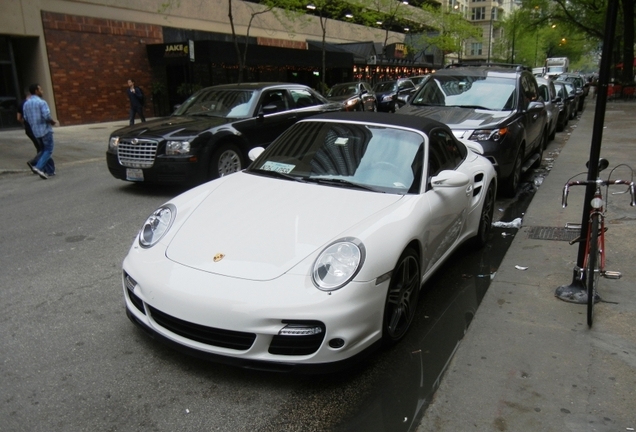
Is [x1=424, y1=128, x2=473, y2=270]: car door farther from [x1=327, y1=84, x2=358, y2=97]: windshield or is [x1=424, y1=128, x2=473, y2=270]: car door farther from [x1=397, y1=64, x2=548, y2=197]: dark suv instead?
[x1=327, y1=84, x2=358, y2=97]: windshield

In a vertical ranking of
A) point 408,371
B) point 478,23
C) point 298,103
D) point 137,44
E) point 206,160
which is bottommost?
point 408,371

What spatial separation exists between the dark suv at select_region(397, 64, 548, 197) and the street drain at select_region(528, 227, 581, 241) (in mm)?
1405

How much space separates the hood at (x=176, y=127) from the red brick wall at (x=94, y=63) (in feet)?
40.5

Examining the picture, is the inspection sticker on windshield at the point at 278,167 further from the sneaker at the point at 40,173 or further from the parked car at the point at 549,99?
the parked car at the point at 549,99

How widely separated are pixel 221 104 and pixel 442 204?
19.0 feet

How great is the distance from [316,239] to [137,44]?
2077cm

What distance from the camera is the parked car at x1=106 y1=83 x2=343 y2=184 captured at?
7.85m

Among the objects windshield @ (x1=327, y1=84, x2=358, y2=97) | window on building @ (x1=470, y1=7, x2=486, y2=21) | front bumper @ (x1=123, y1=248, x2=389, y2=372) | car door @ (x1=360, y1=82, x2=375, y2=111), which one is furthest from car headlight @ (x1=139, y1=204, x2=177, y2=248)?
window on building @ (x1=470, y1=7, x2=486, y2=21)

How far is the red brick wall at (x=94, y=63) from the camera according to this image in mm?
18688

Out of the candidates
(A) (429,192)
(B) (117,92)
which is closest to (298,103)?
(A) (429,192)

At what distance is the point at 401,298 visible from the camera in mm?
3604

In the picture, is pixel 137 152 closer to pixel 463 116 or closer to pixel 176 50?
pixel 463 116

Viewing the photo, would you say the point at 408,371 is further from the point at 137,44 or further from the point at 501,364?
the point at 137,44

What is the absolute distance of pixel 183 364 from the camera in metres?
3.40
